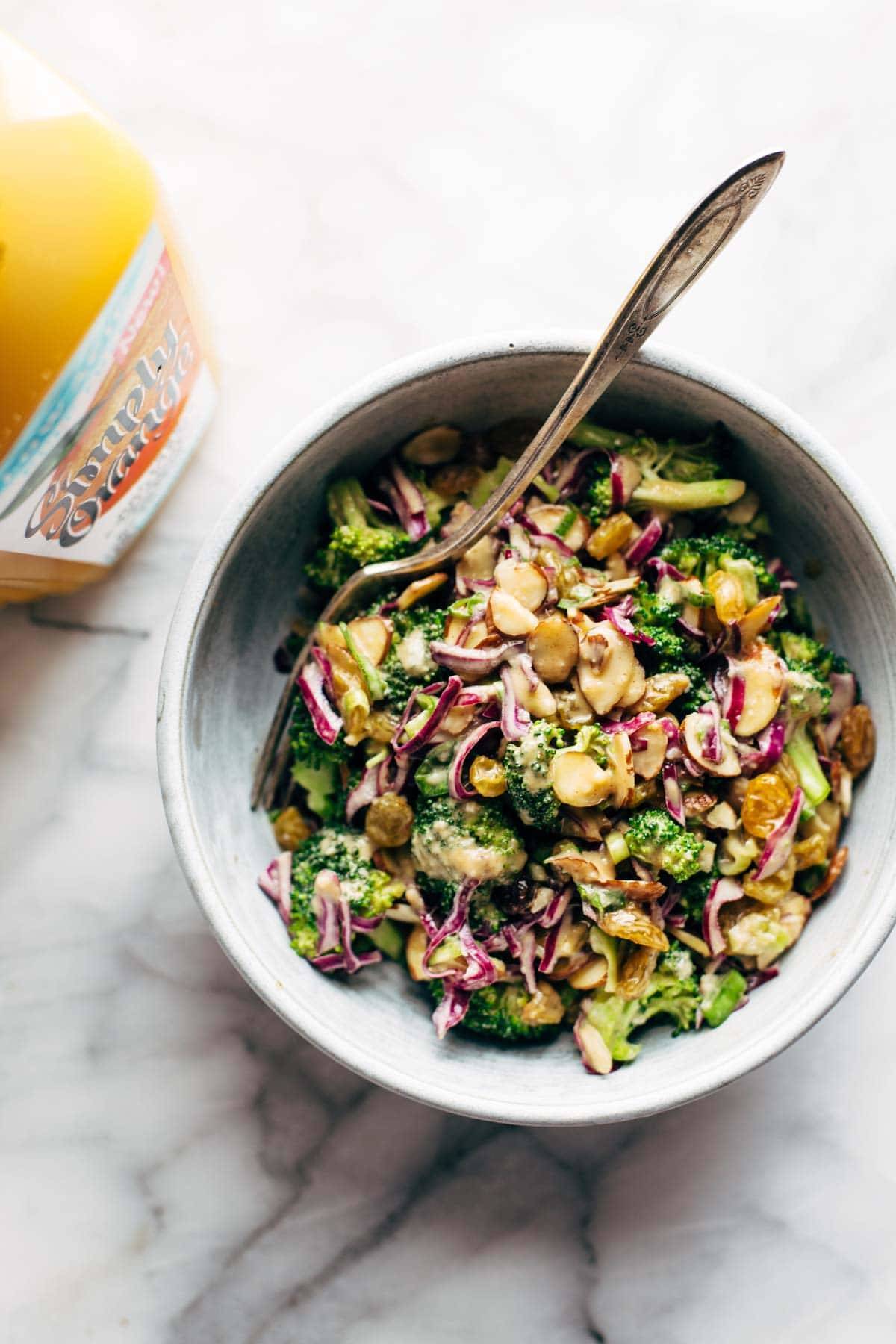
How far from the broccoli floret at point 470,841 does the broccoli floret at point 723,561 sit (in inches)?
19.9

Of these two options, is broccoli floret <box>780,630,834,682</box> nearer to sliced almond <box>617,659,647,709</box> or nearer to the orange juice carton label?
sliced almond <box>617,659,647,709</box>

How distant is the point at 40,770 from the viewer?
2146mm

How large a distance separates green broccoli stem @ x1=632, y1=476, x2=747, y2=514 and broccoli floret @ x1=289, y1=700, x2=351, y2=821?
0.64 meters

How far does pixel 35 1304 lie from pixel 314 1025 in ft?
3.51

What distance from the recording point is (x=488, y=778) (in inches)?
65.1

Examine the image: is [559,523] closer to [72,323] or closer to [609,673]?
[609,673]

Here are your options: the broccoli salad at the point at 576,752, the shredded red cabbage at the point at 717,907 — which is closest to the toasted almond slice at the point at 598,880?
the broccoli salad at the point at 576,752

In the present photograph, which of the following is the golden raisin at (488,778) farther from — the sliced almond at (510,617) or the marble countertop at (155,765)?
the marble countertop at (155,765)

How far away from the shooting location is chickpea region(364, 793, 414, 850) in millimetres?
1726

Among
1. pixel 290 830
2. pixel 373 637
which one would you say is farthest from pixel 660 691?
pixel 290 830

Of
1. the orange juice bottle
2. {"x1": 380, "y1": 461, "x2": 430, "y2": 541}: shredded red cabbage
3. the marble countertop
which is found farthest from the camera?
the marble countertop

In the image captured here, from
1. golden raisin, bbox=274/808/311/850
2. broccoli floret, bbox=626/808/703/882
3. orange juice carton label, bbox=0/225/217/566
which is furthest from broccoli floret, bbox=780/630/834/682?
orange juice carton label, bbox=0/225/217/566

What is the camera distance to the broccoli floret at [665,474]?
180cm

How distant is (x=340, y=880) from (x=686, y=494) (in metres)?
0.85
